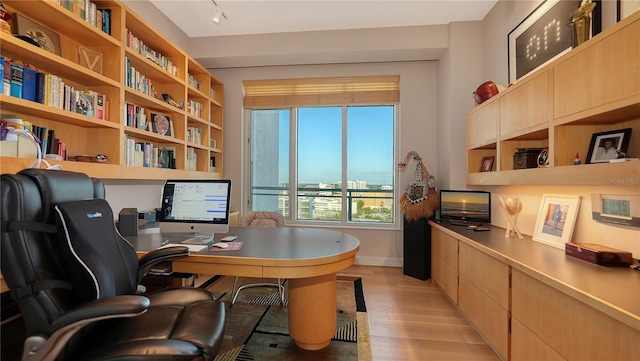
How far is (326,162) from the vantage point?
13.1ft

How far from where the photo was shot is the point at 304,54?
3.52 meters

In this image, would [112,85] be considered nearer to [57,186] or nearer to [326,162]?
[57,186]

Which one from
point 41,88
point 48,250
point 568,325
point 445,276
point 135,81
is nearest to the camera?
point 48,250

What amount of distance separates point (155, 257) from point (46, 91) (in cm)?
131

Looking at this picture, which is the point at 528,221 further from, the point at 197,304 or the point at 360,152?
the point at 197,304

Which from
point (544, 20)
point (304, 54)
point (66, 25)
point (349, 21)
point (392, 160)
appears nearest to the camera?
point (66, 25)

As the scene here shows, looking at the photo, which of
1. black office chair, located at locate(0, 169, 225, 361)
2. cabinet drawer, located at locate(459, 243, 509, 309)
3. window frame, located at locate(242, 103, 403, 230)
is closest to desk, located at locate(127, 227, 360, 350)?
black office chair, located at locate(0, 169, 225, 361)

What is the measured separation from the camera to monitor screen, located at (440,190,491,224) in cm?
287

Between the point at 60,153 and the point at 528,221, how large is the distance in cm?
357

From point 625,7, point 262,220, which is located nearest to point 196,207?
point 262,220

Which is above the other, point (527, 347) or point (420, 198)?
point (420, 198)

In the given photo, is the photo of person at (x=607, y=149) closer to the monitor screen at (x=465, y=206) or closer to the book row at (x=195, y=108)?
the monitor screen at (x=465, y=206)

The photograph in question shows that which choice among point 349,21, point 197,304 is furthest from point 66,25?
point 349,21

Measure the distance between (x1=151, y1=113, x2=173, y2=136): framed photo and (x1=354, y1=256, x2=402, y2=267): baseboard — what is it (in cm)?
285
